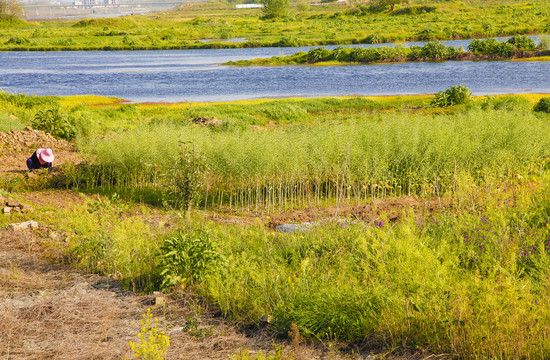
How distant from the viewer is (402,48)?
52.4 metres

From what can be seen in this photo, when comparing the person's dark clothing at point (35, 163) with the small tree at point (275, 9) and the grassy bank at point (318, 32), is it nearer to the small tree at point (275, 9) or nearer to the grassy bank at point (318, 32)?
the grassy bank at point (318, 32)

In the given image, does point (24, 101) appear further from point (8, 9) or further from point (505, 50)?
point (8, 9)

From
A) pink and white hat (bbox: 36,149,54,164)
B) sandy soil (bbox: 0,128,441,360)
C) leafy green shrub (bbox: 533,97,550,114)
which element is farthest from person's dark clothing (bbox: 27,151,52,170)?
leafy green shrub (bbox: 533,97,550,114)

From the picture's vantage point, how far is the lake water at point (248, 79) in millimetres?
34281

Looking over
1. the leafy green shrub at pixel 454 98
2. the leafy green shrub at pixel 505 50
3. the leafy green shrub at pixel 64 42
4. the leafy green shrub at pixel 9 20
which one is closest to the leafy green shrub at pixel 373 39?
the leafy green shrub at pixel 505 50

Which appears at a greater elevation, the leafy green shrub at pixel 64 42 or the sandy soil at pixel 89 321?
the leafy green shrub at pixel 64 42

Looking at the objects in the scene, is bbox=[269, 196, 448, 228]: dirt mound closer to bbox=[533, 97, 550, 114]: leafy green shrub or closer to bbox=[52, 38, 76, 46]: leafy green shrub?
bbox=[533, 97, 550, 114]: leafy green shrub

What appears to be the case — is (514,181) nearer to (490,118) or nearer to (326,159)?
(490,118)

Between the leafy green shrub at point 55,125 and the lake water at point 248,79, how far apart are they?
13.9 meters

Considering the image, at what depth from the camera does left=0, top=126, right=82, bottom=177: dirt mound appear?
1470 cm

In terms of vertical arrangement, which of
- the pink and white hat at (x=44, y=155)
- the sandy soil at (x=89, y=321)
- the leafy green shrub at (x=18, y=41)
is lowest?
the sandy soil at (x=89, y=321)

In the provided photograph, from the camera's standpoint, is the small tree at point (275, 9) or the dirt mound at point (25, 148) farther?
the small tree at point (275, 9)

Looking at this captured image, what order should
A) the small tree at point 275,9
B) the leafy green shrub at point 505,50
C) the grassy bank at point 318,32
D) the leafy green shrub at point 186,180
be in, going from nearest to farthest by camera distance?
the leafy green shrub at point 186,180 < the leafy green shrub at point 505,50 < the grassy bank at point 318,32 < the small tree at point 275,9

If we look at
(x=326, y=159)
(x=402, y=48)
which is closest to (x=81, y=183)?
(x=326, y=159)
